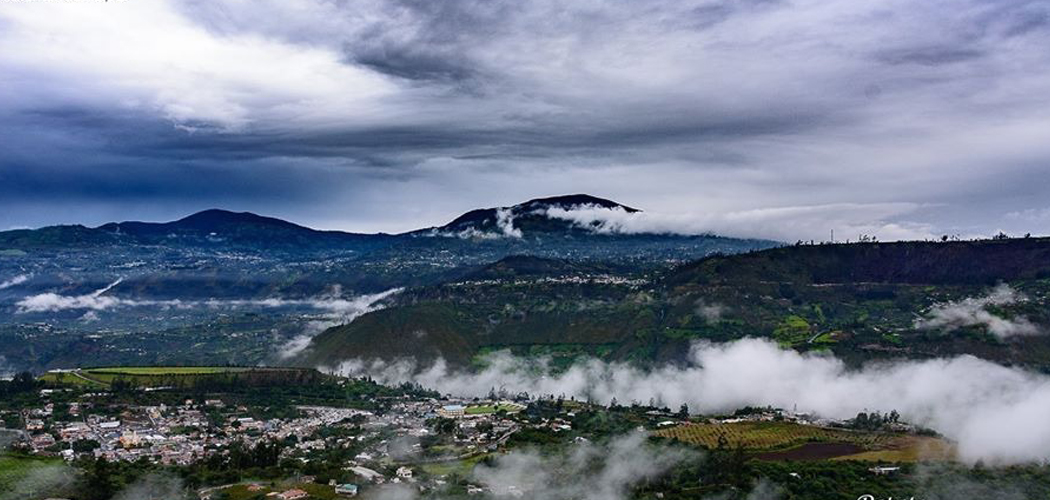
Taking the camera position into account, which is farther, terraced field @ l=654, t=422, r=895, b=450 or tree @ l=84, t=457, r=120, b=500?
terraced field @ l=654, t=422, r=895, b=450

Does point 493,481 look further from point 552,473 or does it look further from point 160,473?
point 160,473

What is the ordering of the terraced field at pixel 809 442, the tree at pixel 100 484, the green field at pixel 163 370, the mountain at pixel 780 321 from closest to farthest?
the tree at pixel 100 484
the terraced field at pixel 809 442
the green field at pixel 163 370
the mountain at pixel 780 321

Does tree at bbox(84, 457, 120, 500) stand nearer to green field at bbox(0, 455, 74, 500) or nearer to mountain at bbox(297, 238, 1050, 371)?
green field at bbox(0, 455, 74, 500)

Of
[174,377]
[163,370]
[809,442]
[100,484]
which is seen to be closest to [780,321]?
[809,442]

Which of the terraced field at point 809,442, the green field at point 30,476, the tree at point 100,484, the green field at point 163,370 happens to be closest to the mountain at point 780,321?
the green field at point 163,370

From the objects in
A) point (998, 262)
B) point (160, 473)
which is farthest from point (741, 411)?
point (998, 262)

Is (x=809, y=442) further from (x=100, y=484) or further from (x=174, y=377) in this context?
(x=174, y=377)

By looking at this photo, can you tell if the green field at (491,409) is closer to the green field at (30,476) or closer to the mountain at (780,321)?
the mountain at (780,321)

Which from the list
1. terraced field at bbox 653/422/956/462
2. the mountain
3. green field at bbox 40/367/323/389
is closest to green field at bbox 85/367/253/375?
green field at bbox 40/367/323/389
